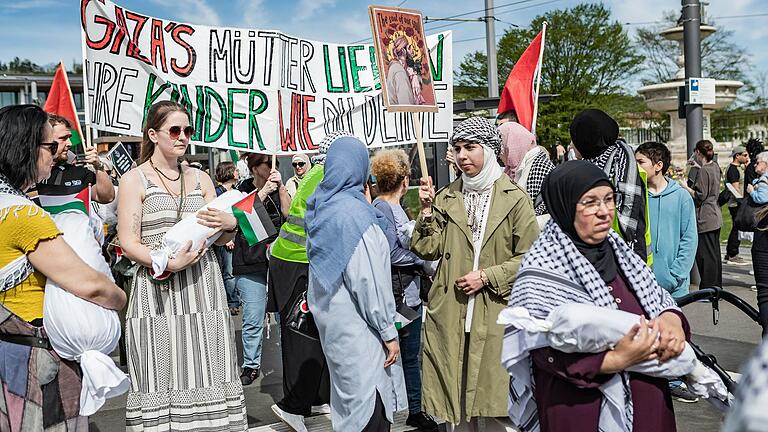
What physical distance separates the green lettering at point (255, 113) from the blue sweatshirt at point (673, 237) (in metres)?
3.07

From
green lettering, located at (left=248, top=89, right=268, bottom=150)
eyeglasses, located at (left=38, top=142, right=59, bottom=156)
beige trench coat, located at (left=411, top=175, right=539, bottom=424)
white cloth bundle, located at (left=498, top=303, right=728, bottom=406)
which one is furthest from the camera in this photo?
green lettering, located at (left=248, top=89, right=268, bottom=150)

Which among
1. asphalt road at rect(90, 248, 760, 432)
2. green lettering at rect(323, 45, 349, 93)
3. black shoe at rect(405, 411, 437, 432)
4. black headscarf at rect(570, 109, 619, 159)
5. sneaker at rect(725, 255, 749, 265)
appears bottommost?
sneaker at rect(725, 255, 749, 265)

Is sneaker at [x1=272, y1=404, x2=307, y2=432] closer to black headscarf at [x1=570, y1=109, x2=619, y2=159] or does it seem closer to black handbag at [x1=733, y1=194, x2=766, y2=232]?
black headscarf at [x1=570, y1=109, x2=619, y2=159]

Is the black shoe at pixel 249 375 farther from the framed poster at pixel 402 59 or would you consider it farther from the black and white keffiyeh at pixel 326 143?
the framed poster at pixel 402 59

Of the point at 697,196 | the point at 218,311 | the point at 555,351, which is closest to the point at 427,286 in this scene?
the point at 218,311

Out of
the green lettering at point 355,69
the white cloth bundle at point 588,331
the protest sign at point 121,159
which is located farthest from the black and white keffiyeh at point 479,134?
the green lettering at point 355,69

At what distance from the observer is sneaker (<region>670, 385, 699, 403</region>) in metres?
5.73

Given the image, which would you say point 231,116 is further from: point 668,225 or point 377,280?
point 668,225

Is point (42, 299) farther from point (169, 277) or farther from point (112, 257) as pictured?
point (112, 257)

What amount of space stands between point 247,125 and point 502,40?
4314 cm

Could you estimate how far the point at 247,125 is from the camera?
6.34 metres

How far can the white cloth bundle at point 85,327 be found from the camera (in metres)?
2.91

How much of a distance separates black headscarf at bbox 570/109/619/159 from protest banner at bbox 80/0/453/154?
1.55 metres

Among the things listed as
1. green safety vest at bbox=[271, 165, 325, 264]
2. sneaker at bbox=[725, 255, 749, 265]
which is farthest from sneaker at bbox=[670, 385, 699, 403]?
sneaker at bbox=[725, 255, 749, 265]
